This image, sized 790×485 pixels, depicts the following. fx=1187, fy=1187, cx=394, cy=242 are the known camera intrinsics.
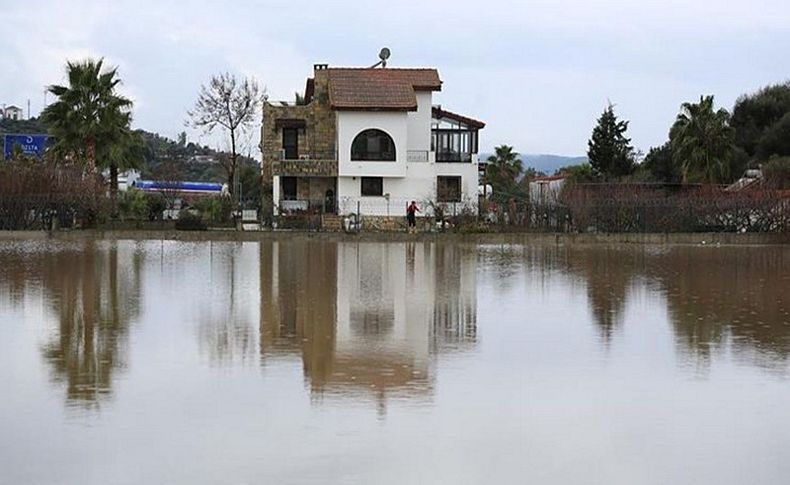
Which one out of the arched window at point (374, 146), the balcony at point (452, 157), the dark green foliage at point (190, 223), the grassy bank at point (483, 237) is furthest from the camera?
the balcony at point (452, 157)

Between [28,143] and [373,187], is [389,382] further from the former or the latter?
[28,143]

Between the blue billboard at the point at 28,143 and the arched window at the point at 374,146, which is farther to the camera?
the blue billboard at the point at 28,143

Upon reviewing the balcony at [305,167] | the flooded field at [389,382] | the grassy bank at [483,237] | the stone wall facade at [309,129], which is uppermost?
the stone wall facade at [309,129]

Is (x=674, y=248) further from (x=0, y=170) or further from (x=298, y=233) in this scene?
(x=0, y=170)

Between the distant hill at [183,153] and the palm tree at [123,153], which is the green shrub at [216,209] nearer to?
the palm tree at [123,153]

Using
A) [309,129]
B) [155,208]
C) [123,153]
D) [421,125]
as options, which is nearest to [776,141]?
[421,125]

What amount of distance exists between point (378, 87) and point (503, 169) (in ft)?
116

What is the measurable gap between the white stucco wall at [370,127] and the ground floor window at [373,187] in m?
0.60

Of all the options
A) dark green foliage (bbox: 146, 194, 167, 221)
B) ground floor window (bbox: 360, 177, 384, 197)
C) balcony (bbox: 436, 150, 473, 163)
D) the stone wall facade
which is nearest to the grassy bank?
dark green foliage (bbox: 146, 194, 167, 221)

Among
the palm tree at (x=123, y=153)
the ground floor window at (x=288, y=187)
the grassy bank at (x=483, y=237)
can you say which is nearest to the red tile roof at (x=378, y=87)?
the ground floor window at (x=288, y=187)

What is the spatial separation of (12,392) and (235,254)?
81.3 ft

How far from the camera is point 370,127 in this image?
58.7 meters

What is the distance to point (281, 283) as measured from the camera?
2400 centimetres

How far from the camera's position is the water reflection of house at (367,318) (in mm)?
12523
